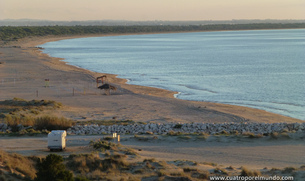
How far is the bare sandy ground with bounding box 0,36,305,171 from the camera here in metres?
15.2

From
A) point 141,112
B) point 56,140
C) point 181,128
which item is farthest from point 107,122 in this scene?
point 56,140

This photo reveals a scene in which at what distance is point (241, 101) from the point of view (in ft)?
109

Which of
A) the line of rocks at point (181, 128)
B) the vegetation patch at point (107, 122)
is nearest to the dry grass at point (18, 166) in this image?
the line of rocks at point (181, 128)

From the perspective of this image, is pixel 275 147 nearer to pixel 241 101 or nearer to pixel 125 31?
pixel 241 101

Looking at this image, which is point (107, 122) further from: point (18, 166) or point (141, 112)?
point (18, 166)

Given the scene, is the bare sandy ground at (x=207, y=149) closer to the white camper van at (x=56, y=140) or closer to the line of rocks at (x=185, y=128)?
the white camper van at (x=56, y=140)

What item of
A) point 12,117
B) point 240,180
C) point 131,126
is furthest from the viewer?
point 12,117

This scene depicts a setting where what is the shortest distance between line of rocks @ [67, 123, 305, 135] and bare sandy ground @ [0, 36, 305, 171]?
214cm

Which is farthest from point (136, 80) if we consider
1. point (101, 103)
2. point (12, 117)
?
point (12, 117)

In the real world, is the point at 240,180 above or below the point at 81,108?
above

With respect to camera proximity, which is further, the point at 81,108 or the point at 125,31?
the point at 125,31

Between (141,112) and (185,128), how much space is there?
6.69 metres

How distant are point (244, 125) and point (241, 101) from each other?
42.9 ft

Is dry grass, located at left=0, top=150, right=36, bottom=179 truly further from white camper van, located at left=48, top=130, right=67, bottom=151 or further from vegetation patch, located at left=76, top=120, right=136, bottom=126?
vegetation patch, located at left=76, top=120, right=136, bottom=126
